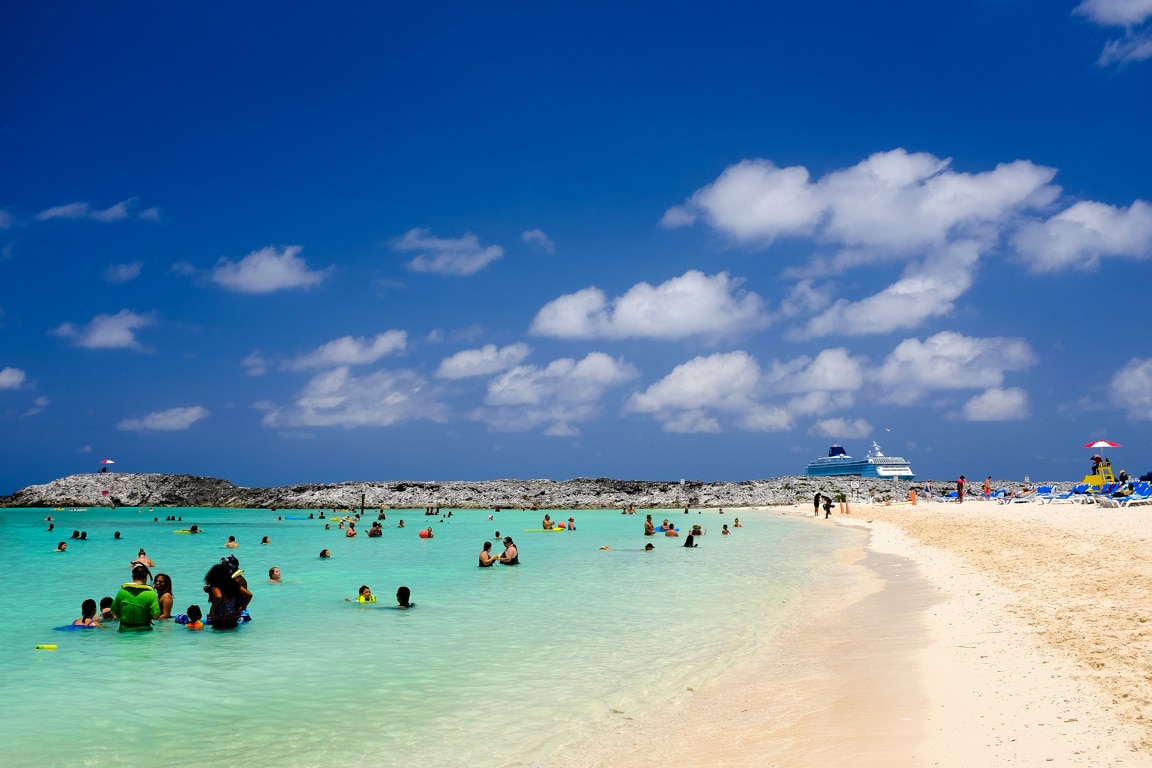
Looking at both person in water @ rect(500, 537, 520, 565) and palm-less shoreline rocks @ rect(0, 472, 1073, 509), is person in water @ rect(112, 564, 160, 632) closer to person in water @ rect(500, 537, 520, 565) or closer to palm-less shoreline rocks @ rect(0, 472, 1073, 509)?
person in water @ rect(500, 537, 520, 565)

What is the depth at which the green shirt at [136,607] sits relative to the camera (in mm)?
14125

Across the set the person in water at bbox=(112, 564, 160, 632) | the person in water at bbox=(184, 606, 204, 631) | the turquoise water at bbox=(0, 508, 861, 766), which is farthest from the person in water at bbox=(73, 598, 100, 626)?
the person in water at bbox=(184, 606, 204, 631)

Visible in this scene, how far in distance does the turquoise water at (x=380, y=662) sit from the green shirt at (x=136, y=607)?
0.35 metres

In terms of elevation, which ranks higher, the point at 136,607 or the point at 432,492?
the point at 136,607

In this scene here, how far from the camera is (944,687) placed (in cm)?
827

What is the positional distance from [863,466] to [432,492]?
82.5m

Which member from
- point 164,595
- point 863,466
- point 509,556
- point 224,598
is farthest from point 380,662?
point 863,466

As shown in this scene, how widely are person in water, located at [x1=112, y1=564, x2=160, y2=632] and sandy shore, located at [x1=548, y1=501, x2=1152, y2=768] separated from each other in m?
10.4

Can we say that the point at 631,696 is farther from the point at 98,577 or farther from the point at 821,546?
the point at 821,546

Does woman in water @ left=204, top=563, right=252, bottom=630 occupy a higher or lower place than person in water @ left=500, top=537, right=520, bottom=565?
higher

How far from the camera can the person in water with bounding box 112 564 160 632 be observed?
14.1 metres

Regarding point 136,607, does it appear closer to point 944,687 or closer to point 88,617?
point 88,617

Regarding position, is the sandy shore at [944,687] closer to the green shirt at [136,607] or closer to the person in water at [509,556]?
the green shirt at [136,607]

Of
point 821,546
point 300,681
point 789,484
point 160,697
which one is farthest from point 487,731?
→ point 789,484
